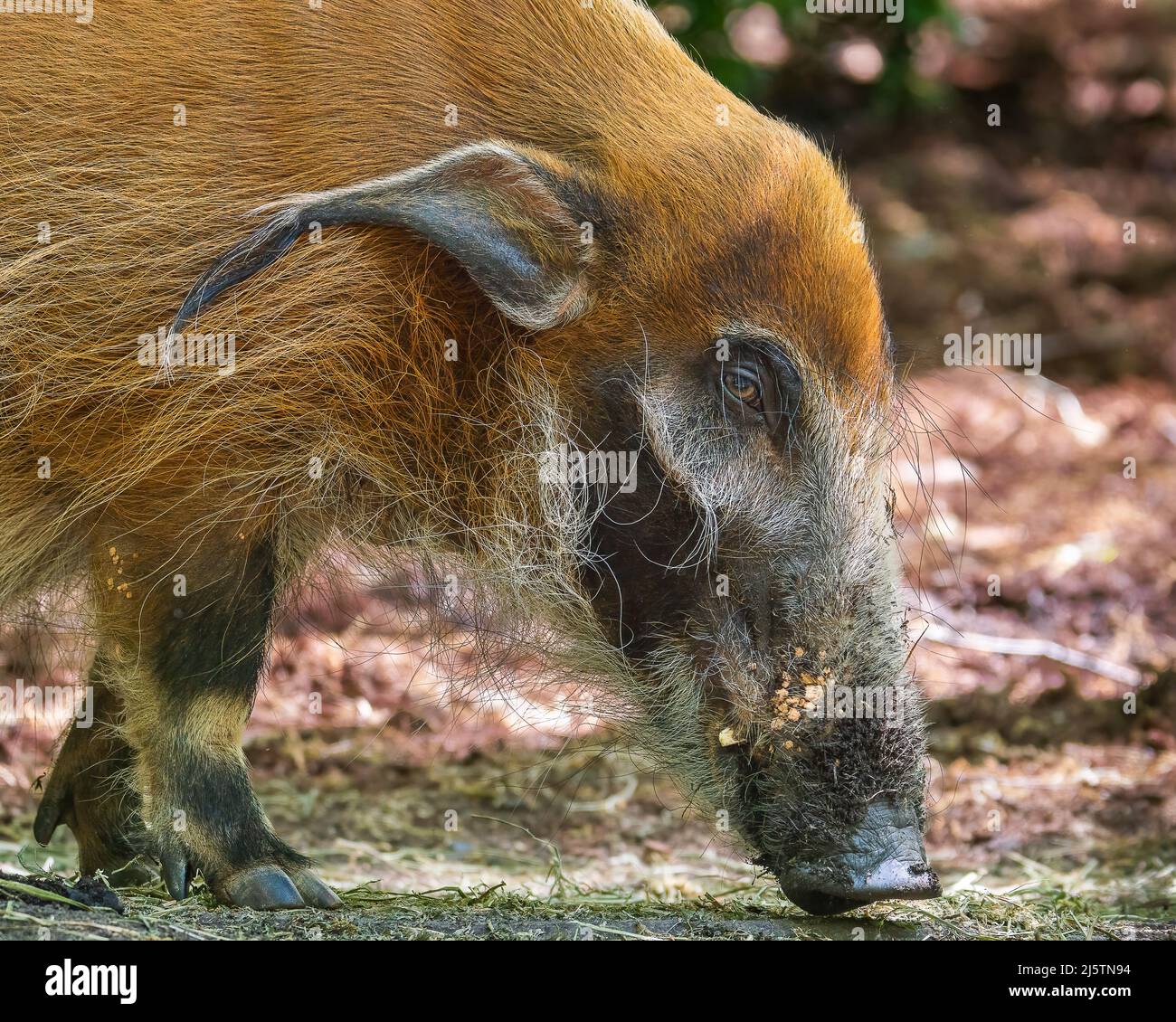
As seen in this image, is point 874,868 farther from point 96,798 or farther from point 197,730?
point 96,798

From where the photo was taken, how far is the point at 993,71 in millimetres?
12484

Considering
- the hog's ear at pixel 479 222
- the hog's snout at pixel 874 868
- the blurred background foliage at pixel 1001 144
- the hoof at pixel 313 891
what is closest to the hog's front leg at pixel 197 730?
the hoof at pixel 313 891

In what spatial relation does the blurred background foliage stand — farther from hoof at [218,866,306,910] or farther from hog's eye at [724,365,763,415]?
hoof at [218,866,306,910]

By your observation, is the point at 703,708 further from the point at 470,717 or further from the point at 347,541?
the point at 470,717

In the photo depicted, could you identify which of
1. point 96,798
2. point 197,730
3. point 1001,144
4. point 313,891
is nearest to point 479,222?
point 197,730

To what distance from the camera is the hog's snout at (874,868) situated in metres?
3.88

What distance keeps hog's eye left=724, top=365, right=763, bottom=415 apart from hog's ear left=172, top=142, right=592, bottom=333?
459mm

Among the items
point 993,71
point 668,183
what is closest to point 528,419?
point 668,183

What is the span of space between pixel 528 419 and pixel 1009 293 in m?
6.86

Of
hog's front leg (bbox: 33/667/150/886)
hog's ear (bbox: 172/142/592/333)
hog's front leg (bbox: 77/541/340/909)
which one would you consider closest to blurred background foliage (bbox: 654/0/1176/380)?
hog's ear (bbox: 172/142/592/333)

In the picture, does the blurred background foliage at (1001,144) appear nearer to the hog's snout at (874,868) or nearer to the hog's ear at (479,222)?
the hog's ear at (479,222)

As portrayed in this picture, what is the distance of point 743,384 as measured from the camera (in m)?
4.23

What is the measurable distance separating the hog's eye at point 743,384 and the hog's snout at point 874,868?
3.64 ft

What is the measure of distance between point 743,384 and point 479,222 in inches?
32.3
